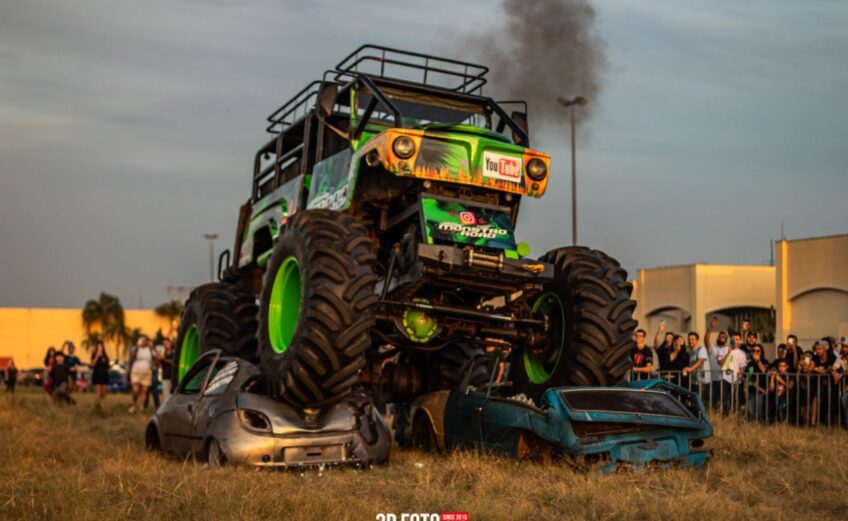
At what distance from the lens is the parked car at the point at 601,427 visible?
34.2ft

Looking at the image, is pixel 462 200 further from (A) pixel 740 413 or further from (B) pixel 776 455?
(A) pixel 740 413

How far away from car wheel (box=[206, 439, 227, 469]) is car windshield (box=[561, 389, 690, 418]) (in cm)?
326

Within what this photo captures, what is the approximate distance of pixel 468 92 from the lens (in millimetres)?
14383

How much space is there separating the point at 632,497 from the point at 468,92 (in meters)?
7.00

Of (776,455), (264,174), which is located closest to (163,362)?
(264,174)

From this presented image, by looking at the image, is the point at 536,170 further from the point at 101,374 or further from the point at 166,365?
the point at 101,374

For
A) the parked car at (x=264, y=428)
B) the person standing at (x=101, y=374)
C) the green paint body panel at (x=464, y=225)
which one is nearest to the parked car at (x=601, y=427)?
the parked car at (x=264, y=428)

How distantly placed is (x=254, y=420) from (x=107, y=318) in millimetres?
81192

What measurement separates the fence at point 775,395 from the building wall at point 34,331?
70.8 m

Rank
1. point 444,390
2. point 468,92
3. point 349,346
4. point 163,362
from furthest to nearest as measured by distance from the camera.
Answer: point 163,362, point 468,92, point 444,390, point 349,346

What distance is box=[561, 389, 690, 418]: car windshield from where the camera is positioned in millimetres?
10727

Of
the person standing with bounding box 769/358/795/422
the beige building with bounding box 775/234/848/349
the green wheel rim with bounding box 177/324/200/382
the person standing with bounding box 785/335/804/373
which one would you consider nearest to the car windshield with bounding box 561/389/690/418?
the person standing with bounding box 769/358/795/422

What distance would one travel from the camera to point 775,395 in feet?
53.0

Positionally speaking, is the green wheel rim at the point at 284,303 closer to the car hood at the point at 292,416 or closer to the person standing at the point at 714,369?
the car hood at the point at 292,416
